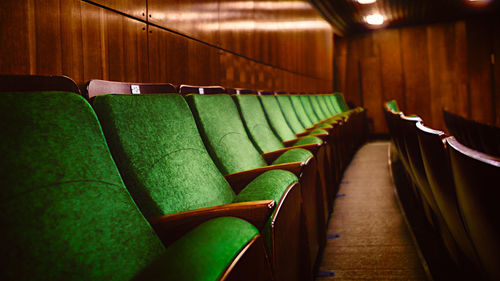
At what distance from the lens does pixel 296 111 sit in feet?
6.83

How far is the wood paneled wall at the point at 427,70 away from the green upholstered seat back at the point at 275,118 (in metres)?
3.87

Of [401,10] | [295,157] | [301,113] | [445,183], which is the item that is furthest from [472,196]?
[401,10]

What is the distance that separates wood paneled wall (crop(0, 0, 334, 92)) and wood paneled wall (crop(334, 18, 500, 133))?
309cm

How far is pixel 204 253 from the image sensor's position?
334 mm

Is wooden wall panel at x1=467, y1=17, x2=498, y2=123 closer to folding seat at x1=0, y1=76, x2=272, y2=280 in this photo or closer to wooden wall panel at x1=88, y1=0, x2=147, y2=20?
wooden wall panel at x1=88, y1=0, x2=147, y2=20

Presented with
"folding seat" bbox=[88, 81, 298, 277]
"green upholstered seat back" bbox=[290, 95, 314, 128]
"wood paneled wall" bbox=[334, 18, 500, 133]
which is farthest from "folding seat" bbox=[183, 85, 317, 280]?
"wood paneled wall" bbox=[334, 18, 500, 133]

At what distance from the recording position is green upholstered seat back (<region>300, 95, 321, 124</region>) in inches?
94.6

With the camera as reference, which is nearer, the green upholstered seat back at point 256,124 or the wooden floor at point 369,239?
the wooden floor at point 369,239

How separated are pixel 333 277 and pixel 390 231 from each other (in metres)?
0.41

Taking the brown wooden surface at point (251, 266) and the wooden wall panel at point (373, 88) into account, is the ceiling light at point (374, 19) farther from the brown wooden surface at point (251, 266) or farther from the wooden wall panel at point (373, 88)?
the brown wooden surface at point (251, 266)

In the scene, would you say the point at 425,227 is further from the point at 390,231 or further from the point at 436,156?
the point at 436,156

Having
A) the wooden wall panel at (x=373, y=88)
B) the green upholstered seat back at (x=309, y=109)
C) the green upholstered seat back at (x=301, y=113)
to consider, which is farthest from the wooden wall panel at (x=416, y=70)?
the green upholstered seat back at (x=301, y=113)

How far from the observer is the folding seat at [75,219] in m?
0.31

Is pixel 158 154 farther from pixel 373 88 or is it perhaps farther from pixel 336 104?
pixel 373 88
